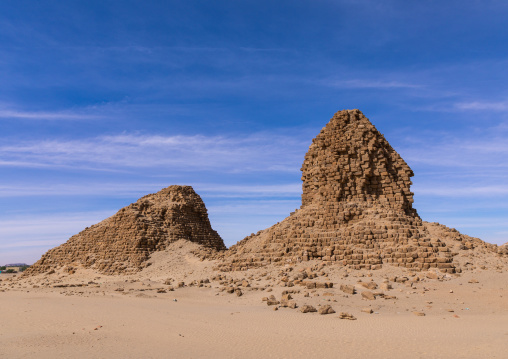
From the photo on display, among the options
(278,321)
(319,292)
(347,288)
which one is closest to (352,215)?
(347,288)

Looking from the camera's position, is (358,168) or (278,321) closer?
(278,321)

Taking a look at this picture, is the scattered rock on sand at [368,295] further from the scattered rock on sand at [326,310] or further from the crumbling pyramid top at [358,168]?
the crumbling pyramid top at [358,168]

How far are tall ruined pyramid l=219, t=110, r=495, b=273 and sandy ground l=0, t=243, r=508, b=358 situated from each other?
1.12 meters

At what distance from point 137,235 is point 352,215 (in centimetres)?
1926

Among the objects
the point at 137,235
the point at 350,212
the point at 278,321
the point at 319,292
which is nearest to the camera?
the point at 278,321

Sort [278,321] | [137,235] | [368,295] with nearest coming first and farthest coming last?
[278,321], [368,295], [137,235]

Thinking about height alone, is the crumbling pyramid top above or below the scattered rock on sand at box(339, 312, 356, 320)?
above

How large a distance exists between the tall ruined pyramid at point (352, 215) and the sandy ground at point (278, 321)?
1.12 metres

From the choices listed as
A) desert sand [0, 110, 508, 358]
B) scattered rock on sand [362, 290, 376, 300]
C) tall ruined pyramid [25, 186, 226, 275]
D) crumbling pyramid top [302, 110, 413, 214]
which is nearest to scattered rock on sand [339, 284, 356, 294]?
desert sand [0, 110, 508, 358]

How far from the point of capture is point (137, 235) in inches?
1304

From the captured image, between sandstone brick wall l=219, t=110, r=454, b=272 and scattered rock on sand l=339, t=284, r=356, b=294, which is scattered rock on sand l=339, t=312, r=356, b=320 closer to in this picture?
scattered rock on sand l=339, t=284, r=356, b=294

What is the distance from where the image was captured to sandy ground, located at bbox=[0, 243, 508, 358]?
27.4 feet

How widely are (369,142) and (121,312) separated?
50.0 feet

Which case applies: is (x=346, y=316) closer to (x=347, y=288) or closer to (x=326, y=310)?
(x=326, y=310)
